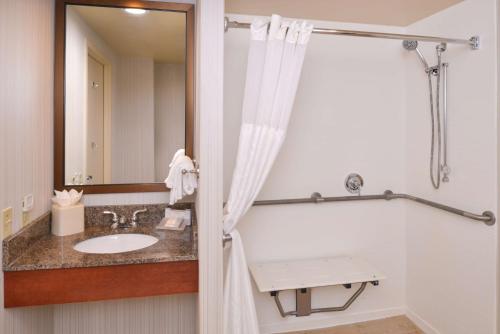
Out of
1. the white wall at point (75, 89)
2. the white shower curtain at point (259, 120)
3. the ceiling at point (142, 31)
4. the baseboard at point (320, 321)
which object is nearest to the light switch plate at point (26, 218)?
the white wall at point (75, 89)

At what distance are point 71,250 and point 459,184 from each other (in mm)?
2284

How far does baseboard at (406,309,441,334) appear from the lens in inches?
92.7

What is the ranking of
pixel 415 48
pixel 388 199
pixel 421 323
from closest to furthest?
pixel 415 48 → pixel 421 323 → pixel 388 199

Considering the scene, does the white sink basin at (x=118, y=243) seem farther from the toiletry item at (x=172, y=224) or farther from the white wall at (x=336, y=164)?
the white wall at (x=336, y=164)

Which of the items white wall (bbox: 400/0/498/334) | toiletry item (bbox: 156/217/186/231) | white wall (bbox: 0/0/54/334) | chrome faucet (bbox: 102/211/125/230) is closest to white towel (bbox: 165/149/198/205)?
toiletry item (bbox: 156/217/186/231)

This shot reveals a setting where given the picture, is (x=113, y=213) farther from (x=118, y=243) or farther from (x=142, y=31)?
(x=142, y=31)

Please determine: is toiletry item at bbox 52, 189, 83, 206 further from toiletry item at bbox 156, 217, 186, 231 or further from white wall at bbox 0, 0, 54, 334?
toiletry item at bbox 156, 217, 186, 231

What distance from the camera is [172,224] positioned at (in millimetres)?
2021

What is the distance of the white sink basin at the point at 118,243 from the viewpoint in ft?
6.02

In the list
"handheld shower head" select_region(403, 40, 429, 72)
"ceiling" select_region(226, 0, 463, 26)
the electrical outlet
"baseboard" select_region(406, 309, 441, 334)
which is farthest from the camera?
"baseboard" select_region(406, 309, 441, 334)

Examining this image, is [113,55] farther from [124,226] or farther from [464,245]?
[464,245]

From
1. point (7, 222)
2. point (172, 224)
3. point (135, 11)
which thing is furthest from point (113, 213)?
point (135, 11)

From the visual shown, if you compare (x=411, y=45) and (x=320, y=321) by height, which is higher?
(x=411, y=45)

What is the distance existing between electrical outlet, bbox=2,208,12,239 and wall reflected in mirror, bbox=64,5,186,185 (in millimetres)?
568
